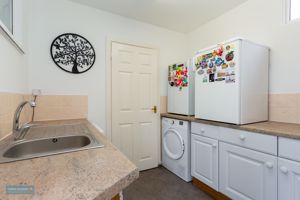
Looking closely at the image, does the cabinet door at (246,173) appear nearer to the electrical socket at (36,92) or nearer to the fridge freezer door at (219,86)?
the fridge freezer door at (219,86)

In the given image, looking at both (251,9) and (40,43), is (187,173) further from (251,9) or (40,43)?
(40,43)

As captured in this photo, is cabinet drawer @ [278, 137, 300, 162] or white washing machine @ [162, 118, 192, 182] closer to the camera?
cabinet drawer @ [278, 137, 300, 162]

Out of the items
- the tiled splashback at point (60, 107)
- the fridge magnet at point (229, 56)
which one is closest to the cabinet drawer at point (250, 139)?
the fridge magnet at point (229, 56)

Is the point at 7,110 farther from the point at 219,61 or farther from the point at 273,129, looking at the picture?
the point at 273,129

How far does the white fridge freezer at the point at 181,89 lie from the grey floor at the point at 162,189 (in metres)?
0.99

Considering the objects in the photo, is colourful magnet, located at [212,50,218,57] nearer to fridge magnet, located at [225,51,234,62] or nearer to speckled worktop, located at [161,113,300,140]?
fridge magnet, located at [225,51,234,62]

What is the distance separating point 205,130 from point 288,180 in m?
0.82

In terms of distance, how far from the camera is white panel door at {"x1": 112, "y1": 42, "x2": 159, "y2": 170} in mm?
2324

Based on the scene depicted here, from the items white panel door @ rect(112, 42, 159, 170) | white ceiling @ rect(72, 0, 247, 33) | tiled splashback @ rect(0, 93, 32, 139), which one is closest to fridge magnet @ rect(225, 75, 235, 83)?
white ceiling @ rect(72, 0, 247, 33)

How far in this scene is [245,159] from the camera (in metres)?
1.43

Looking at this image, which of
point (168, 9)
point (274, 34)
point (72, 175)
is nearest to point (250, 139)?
point (274, 34)

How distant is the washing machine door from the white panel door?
22 cm

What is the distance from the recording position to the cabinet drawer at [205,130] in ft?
5.63

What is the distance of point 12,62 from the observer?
1.27m
